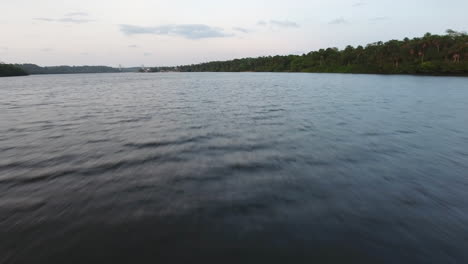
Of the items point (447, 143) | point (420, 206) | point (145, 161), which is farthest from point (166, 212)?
point (447, 143)

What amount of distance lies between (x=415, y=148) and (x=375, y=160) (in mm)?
3973

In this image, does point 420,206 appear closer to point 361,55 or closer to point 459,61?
point 459,61

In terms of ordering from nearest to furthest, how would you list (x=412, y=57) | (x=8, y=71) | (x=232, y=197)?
1. (x=232, y=197)
2. (x=412, y=57)
3. (x=8, y=71)

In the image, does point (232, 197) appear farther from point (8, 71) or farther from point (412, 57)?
point (8, 71)

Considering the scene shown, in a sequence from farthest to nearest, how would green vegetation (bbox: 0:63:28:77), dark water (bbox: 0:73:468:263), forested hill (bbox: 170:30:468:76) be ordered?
green vegetation (bbox: 0:63:28:77)
forested hill (bbox: 170:30:468:76)
dark water (bbox: 0:73:468:263)

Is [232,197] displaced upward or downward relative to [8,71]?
downward

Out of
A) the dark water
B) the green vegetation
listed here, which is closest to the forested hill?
the dark water

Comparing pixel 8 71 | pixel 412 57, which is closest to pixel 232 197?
pixel 412 57

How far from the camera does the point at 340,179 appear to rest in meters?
8.82

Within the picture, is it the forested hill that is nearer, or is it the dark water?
the dark water

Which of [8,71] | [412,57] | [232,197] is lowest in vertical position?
[232,197]

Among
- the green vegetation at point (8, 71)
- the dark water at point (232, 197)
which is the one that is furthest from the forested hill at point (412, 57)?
the green vegetation at point (8, 71)

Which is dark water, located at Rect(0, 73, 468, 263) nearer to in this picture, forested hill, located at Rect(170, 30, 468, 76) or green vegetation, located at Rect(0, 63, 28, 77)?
forested hill, located at Rect(170, 30, 468, 76)

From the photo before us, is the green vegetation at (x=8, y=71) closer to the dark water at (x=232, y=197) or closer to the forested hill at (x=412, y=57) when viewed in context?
the dark water at (x=232, y=197)
